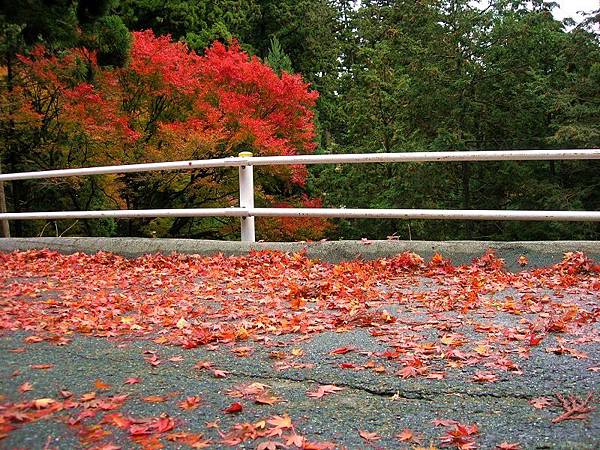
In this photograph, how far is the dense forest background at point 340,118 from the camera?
1102 cm

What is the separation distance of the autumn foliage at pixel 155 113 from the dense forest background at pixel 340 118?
4 centimetres

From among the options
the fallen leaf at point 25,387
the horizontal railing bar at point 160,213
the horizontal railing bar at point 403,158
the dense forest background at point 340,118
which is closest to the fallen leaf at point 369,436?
the fallen leaf at point 25,387

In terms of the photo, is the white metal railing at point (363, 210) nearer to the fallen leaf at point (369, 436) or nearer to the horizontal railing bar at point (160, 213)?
the horizontal railing bar at point (160, 213)

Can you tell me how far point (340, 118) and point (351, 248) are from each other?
52.6 feet

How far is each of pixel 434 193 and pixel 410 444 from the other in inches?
546

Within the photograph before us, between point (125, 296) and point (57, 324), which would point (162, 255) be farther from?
point (57, 324)

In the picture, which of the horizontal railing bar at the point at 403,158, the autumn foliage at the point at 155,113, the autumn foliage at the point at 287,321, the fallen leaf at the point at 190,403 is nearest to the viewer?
the autumn foliage at the point at 287,321

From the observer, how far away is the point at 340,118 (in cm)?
2025

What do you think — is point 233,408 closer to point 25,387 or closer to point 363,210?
point 25,387

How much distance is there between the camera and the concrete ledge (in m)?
4.40

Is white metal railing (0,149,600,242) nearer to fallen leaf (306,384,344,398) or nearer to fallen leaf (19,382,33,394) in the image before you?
fallen leaf (306,384,344,398)

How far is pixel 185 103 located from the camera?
1204cm

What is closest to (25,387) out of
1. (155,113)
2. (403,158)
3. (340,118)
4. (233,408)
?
(233,408)

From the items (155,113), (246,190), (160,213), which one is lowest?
(160,213)
